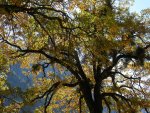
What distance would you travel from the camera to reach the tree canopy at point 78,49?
12055mm

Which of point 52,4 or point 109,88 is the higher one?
point 109,88

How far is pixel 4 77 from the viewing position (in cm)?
1783

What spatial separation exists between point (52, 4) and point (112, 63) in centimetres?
902

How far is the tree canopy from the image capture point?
12.1 m

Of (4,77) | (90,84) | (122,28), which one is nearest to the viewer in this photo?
(4,77)

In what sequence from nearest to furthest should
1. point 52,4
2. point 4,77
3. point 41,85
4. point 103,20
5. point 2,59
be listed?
point 52,4 < point 103,20 < point 2,59 < point 4,77 < point 41,85

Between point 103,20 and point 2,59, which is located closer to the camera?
point 103,20

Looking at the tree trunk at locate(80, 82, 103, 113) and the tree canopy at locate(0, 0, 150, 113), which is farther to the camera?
the tree trunk at locate(80, 82, 103, 113)

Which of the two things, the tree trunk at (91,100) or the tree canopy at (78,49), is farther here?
the tree trunk at (91,100)

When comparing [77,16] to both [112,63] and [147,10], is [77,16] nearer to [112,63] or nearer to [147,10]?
[112,63]

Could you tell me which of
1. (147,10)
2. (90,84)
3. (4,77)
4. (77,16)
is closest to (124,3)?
(147,10)

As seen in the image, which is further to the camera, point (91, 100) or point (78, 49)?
point (91, 100)

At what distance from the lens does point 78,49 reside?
1180 centimetres

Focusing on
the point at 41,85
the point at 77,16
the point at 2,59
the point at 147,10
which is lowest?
the point at 77,16
